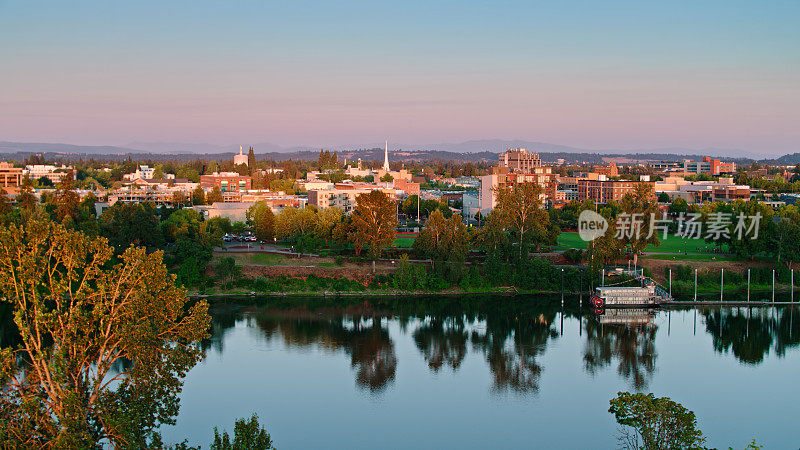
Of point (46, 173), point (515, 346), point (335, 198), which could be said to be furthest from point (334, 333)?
point (46, 173)

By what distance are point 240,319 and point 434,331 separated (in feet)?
14.1

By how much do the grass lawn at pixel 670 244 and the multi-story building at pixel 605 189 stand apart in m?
13.6

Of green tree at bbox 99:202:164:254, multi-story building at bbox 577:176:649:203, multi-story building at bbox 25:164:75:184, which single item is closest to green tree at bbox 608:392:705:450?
green tree at bbox 99:202:164:254

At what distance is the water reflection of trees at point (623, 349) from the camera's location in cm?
1266

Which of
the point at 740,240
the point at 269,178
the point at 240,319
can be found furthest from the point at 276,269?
the point at 269,178

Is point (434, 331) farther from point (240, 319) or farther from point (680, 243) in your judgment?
point (680, 243)

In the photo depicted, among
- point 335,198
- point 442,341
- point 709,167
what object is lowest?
point 442,341

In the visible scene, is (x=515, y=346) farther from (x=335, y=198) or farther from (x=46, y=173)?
(x=46, y=173)

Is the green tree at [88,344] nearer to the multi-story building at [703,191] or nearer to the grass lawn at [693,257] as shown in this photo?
the grass lawn at [693,257]

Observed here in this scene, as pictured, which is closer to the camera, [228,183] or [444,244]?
[444,244]

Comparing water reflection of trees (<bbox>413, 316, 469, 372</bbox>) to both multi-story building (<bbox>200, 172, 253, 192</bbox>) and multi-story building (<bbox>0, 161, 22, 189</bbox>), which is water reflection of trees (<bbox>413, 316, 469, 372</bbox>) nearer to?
multi-story building (<bbox>200, 172, 253, 192</bbox>)

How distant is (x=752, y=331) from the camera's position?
50.9 feet

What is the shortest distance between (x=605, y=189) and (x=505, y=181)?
13426mm

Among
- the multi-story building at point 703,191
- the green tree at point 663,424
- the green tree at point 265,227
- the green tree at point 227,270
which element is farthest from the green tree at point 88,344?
the multi-story building at point 703,191
